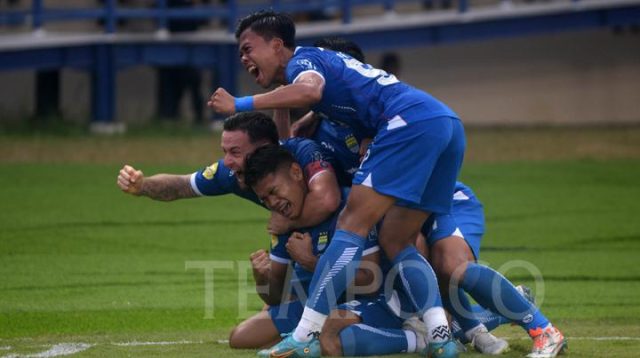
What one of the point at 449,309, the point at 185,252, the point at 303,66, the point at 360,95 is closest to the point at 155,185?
the point at 303,66

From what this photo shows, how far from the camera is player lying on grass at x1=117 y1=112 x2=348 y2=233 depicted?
830 cm

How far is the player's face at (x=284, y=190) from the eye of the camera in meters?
8.16

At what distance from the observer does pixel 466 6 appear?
25.7 metres

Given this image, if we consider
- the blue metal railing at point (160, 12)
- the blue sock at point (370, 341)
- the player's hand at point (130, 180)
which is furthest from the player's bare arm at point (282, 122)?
the blue metal railing at point (160, 12)

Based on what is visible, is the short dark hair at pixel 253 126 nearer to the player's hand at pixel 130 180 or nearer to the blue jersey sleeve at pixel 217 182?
the blue jersey sleeve at pixel 217 182

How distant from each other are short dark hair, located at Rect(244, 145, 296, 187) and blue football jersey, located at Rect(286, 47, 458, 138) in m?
0.34

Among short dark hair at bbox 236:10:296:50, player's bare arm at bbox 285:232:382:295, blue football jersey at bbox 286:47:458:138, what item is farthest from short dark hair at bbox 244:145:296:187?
short dark hair at bbox 236:10:296:50

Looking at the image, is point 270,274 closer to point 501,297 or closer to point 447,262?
point 447,262

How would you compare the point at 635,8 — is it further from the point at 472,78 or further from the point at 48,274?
the point at 48,274

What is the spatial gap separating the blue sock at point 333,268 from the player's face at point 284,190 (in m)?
0.49

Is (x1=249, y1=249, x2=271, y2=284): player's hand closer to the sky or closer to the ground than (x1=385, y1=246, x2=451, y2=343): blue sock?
closer to the ground

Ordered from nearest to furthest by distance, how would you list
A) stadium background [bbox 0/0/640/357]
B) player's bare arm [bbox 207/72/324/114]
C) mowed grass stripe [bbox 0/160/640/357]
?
player's bare arm [bbox 207/72/324/114]
mowed grass stripe [bbox 0/160/640/357]
stadium background [bbox 0/0/640/357]

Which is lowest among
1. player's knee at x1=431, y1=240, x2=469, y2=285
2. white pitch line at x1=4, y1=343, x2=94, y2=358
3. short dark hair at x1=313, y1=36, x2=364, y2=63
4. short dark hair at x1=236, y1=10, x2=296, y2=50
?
white pitch line at x1=4, y1=343, x2=94, y2=358

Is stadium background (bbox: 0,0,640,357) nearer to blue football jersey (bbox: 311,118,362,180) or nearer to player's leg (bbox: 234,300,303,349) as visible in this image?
player's leg (bbox: 234,300,303,349)
